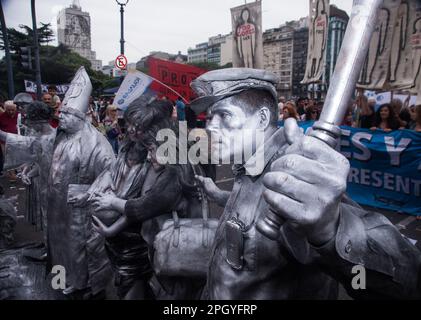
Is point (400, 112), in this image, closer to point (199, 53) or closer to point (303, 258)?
point (303, 258)

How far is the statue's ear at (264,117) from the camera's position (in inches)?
54.5

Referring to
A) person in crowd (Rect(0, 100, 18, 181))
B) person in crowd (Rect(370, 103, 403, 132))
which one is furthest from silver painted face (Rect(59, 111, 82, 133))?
person in crowd (Rect(0, 100, 18, 181))

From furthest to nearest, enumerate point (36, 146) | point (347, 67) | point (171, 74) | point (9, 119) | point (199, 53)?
point (199, 53) → point (9, 119) → point (171, 74) → point (36, 146) → point (347, 67)

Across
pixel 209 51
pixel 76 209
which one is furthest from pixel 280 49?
pixel 76 209

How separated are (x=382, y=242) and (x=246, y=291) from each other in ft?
1.89

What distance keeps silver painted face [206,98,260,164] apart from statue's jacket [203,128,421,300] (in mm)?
84

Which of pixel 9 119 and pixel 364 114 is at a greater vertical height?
pixel 364 114

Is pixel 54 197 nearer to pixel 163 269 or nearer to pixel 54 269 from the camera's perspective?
pixel 54 269

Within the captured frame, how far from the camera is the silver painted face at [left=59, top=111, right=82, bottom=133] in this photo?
10.2 feet

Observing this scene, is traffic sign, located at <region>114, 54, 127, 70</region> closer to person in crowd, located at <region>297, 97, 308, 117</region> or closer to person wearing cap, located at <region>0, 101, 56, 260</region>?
person in crowd, located at <region>297, 97, 308, 117</region>

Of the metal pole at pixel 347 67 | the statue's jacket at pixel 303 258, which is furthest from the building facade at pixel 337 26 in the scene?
the statue's jacket at pixel 303 258

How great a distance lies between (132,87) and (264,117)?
2.03 m

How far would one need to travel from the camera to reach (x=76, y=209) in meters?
3.02
